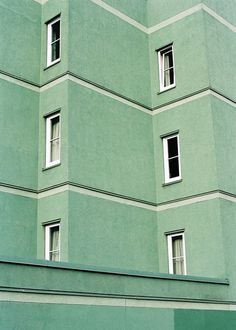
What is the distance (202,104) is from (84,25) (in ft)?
16.1

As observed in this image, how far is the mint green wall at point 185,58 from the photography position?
60.9ft

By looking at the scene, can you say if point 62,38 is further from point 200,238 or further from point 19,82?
point 200,238

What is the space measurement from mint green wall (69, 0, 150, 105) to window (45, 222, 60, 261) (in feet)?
16.8

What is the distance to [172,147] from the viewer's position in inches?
755

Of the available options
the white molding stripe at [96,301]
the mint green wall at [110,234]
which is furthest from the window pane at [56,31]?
the white molding stripe at [96,301]

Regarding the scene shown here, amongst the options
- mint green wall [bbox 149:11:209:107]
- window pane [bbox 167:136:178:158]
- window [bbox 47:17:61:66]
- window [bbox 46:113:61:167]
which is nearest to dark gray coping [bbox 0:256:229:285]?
window pane [bbox 167:136:178:158]

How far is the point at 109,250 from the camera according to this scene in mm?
16578

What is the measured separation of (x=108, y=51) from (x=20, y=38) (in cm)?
310

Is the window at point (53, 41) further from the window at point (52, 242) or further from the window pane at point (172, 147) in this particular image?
the window at point (52, 242)

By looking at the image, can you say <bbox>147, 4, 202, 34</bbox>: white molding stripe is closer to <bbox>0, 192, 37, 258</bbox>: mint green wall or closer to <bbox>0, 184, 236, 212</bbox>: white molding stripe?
<bbox>0, 184, 236, 212</bbox>: white molding stripe

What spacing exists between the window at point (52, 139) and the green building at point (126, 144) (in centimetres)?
4

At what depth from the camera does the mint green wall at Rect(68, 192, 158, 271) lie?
1583cm

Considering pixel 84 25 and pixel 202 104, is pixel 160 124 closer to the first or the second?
pixel 202 104

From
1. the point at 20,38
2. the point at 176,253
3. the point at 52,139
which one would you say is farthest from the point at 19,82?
the point at 176,253
